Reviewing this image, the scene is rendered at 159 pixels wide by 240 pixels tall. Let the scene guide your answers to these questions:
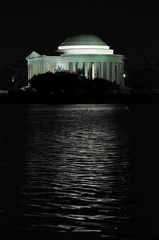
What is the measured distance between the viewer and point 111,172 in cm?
2459

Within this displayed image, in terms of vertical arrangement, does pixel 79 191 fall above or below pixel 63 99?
above

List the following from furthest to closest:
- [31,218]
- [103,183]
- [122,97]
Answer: [122,97]
[103,183]
[31,218]

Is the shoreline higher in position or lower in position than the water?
lower

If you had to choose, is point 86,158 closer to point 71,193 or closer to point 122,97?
point 71,193

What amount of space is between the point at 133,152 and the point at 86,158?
3.92 metres

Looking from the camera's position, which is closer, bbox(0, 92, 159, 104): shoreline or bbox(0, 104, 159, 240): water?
bbox(0, 104, 159, 240): water

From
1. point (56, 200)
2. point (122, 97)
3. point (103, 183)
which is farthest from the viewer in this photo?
point (122, 97)

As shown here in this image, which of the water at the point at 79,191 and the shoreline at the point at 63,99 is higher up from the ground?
the water at the point at 79,191

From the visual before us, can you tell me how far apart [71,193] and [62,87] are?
142 metres

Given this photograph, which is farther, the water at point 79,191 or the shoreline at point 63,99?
the shoreline at point 63,99

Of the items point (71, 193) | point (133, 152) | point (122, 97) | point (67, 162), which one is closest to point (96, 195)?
point (71, 193)

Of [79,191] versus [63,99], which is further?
[63,99]

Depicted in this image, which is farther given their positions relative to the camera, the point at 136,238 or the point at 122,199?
the point at 122,199

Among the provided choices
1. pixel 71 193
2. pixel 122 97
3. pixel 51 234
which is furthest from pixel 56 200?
pixel 122 97
